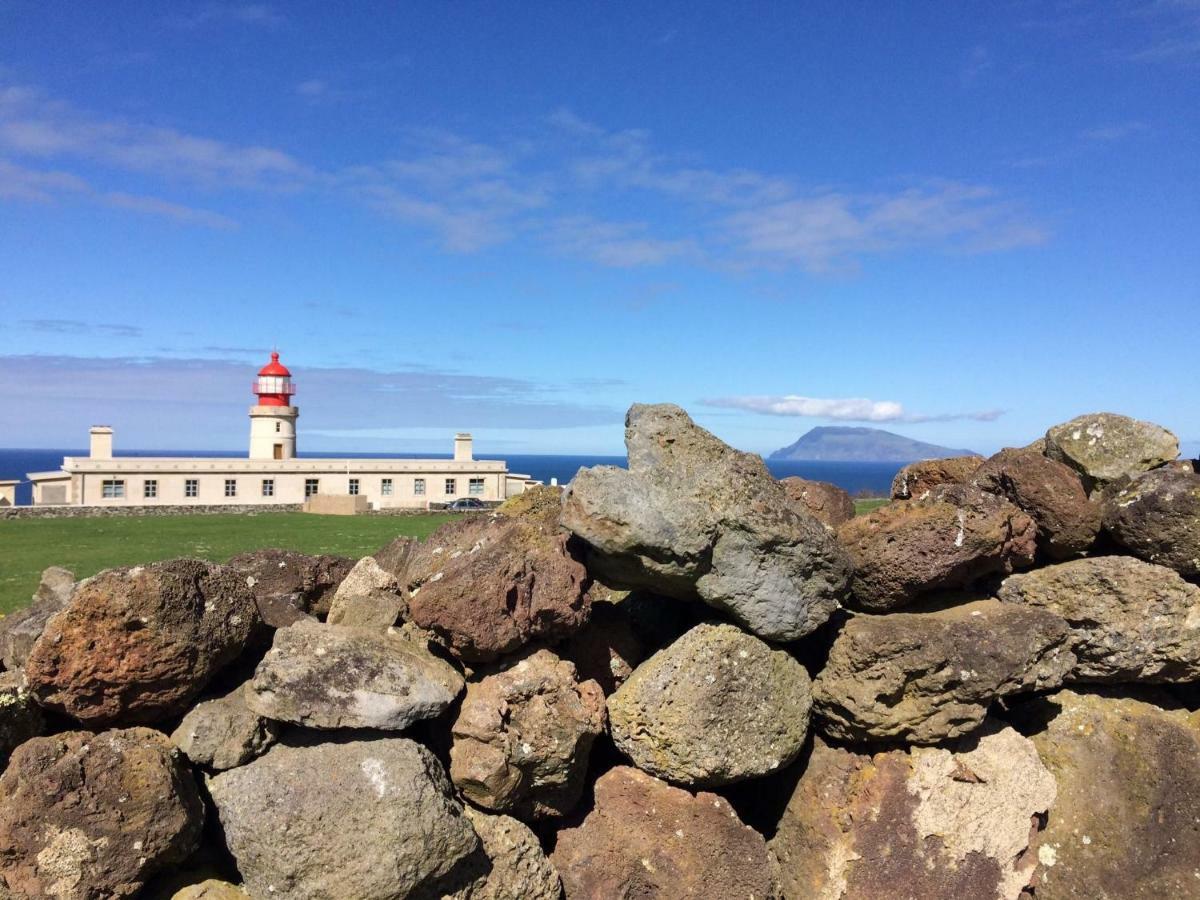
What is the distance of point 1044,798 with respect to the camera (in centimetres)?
581

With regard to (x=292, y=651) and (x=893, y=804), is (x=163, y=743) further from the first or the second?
(x=893, y=804)

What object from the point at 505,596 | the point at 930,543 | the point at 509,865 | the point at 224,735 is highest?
the point at 930,543

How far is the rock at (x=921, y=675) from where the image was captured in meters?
5.42

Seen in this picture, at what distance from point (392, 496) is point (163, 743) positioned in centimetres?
6499

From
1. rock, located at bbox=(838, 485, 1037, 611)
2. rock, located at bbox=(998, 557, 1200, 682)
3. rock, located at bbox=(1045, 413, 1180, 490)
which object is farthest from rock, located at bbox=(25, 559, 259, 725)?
rock, located at bbox=(1045, 413, 1180, 490)

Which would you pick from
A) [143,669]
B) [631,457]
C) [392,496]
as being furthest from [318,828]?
[392,496]

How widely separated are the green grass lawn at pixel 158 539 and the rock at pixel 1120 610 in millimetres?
15905

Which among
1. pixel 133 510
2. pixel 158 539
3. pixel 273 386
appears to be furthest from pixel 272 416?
pixel 158 539

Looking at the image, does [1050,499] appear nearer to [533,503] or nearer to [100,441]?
[533,503]

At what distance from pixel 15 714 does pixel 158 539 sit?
31.8 meters

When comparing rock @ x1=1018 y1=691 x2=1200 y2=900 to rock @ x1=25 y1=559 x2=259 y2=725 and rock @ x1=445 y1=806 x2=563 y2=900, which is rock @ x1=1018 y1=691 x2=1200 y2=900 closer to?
rock @ x1=445 y1=806 x2=563 y2=900

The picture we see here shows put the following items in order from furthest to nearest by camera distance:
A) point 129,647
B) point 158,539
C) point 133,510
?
1. point 133,510
2. point 158,539
3. point 129,647

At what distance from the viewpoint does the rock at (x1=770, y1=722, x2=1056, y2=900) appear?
17.8 feet

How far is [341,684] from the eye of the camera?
4.94m
